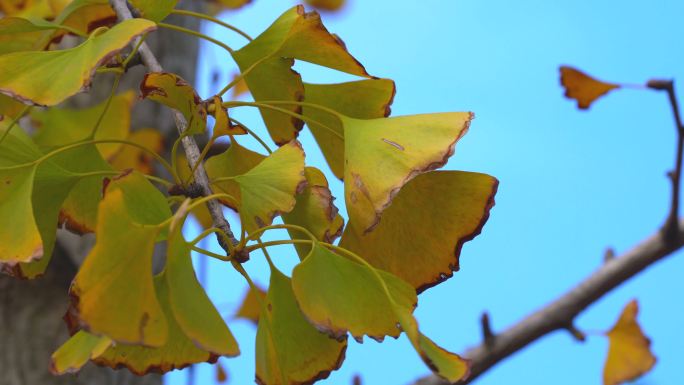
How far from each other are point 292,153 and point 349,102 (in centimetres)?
11

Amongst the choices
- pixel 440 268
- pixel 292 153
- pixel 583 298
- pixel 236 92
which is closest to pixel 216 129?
pixel 292 153

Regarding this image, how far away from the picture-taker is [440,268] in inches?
21.3

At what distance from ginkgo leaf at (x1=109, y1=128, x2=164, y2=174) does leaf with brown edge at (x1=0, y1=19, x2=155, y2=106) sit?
23.1 inches

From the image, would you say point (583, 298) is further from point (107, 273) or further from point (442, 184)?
point (107, 273)

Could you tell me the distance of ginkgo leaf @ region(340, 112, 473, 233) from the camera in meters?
0.47

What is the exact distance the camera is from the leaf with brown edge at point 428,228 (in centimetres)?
54

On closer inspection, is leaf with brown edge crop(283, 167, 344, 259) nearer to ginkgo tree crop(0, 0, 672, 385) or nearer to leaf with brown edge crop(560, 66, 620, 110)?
ginkgo tree crop(0, 0, 672, 385)

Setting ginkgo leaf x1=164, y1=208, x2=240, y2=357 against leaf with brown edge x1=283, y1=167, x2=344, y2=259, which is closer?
ginkgo leaf x1=164, y1=208, x2=240, y2=357

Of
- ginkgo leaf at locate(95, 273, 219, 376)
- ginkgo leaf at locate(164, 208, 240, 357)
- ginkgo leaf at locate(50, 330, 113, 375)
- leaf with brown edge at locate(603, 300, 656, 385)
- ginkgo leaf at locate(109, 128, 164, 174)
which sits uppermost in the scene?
ginkgo leaf at locate(164, 208, 240, 357)

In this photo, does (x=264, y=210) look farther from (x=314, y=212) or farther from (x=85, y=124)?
(x=85, y=124)

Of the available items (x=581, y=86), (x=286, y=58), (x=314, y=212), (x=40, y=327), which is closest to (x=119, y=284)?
(x=314, y=212)

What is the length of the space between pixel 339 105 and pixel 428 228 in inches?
4.7

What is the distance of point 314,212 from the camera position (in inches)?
21.0

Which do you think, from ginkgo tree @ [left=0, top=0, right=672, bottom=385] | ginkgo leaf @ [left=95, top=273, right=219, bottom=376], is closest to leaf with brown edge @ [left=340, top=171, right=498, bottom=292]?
ginkgo tree @ [left=0, top=0, right=672, bottom=385]
